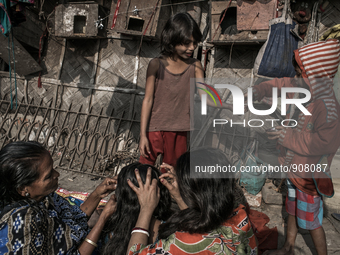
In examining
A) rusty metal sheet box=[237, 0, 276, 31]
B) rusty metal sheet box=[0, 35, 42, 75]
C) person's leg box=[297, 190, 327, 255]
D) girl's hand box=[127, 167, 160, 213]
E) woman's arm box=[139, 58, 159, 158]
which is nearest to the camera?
girl's hand box=[127, 167, 160, 213]

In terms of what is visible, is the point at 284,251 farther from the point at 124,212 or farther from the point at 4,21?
the point at 4,21

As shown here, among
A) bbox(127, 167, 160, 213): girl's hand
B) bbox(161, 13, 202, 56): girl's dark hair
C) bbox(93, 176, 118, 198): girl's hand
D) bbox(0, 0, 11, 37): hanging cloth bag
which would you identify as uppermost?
bbox(0, 0, 11, 37): hanging cloth bag

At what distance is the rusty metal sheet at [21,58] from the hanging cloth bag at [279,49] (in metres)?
4.30

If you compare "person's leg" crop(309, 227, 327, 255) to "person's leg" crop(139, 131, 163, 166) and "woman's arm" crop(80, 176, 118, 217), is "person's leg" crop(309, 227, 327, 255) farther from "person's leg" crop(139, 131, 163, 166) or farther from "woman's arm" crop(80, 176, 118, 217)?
"woman's arm" crop(80, 176, 118, 217)

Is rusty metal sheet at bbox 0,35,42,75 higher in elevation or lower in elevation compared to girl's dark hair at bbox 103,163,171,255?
higher

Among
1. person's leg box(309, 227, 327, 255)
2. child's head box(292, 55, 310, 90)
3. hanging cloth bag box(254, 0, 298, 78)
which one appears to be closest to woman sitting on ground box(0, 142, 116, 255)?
person's leg box(309, 227, 327, 255)

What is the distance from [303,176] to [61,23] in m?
4.52

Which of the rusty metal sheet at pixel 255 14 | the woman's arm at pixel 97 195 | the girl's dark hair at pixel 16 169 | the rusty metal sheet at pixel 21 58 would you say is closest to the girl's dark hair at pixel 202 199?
the woman's arm at pixel 97 195

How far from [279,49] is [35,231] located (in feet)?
10.9

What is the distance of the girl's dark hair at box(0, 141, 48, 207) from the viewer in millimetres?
1389

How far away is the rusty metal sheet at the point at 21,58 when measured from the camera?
477 centimetres

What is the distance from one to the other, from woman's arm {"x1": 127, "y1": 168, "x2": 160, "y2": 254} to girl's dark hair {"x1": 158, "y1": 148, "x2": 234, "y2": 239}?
0.13 metres

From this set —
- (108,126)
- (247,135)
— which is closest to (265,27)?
(247,135)

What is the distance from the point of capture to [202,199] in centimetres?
139
